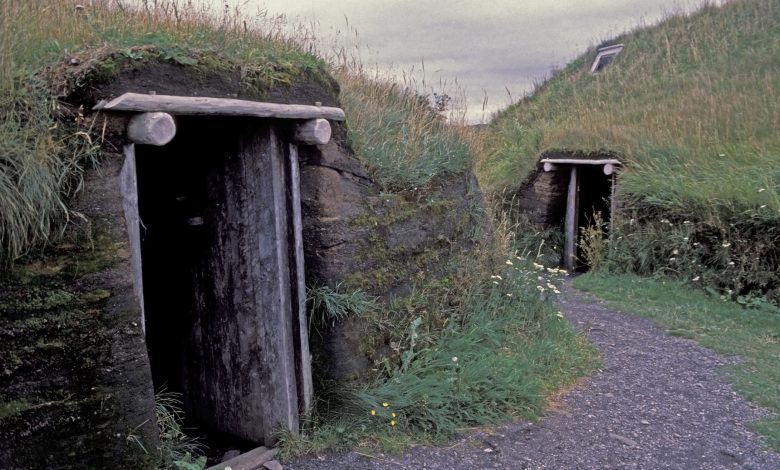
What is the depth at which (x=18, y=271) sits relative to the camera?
326 centimetres

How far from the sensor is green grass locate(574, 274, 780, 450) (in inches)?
235

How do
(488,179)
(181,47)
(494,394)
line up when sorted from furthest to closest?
(488,179)
(494,394)
(181,47)

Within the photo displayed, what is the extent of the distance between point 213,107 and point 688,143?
32.5 ft

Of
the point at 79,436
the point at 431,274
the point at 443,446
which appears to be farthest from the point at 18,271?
the point at 431,274

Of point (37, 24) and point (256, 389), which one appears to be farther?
point (256, 389)

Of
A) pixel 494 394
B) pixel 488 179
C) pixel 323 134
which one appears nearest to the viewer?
pixel 323 134

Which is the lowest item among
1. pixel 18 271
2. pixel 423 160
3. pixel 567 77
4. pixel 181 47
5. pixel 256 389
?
pixel 256 389

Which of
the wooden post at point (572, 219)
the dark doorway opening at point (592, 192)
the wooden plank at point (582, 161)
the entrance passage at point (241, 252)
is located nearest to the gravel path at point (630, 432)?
the entrance passage at point (241, 252)

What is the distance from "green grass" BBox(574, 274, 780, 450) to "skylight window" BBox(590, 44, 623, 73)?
12.5 meters

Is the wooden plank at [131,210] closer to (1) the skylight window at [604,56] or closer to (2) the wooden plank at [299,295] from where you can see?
(2) the wooden plank at [299,295]

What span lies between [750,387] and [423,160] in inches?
141

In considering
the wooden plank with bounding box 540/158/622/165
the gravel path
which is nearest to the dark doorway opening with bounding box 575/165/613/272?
the wooden plank with bounding box 540/158/622/165

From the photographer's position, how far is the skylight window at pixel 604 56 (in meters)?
21.1

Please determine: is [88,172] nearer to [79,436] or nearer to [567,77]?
[79,436]
